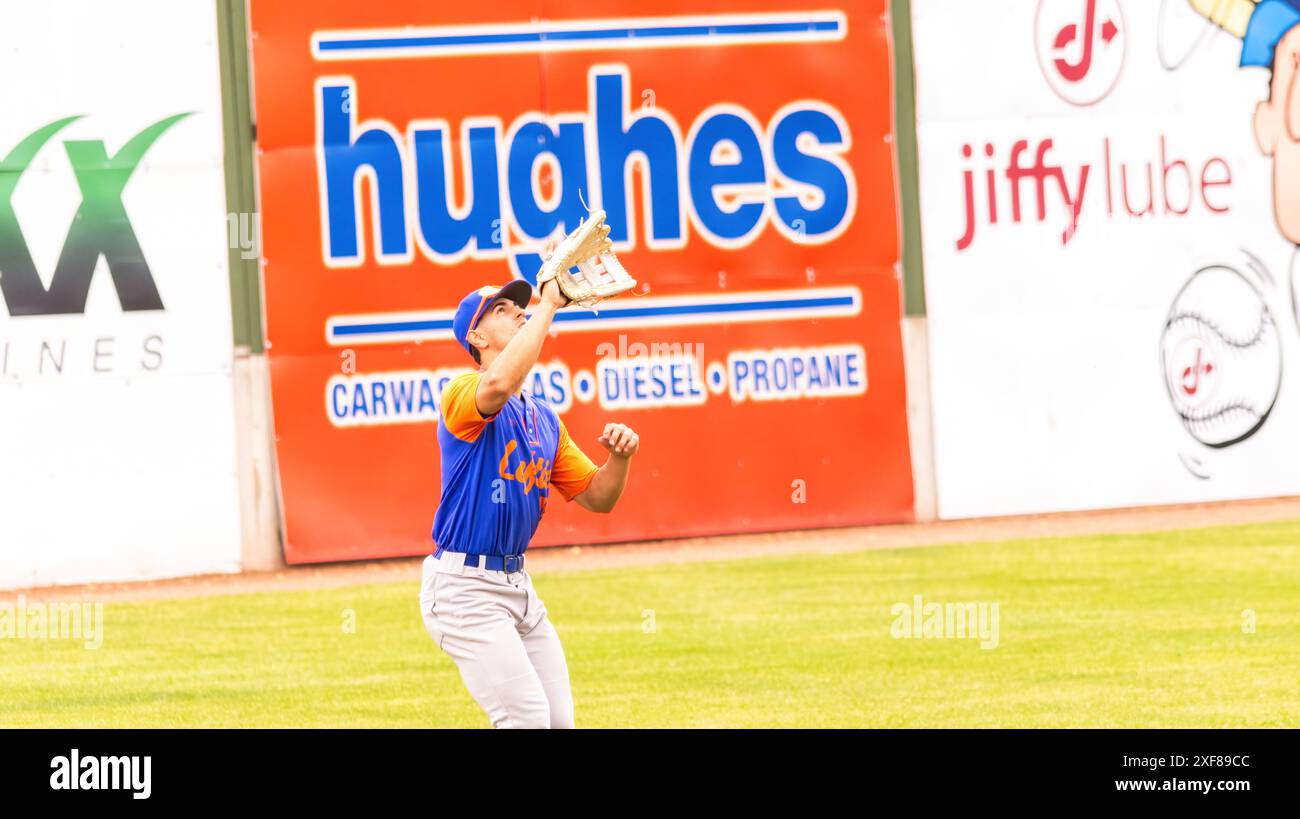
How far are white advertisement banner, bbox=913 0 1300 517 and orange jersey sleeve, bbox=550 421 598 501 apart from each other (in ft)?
35.9

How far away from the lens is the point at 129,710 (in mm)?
11156

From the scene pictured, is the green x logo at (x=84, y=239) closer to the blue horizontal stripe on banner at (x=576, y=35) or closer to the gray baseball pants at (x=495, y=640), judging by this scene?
the blue horizontal stripe on banner at (x=576, y=35)

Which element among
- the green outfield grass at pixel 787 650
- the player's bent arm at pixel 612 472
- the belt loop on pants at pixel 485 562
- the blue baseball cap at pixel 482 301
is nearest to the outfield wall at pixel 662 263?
the green outfield grass at pixel 787 650

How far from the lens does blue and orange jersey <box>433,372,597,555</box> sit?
7.12 m

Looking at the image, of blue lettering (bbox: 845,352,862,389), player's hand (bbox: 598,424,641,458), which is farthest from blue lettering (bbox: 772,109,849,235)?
player's hand (bbox: 598,424,641,458)

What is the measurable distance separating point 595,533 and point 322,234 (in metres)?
3.57

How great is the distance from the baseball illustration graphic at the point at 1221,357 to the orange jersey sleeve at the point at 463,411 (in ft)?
41.9

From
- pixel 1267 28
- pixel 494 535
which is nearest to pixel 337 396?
pixel 1267 28

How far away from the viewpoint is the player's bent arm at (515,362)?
6.65m

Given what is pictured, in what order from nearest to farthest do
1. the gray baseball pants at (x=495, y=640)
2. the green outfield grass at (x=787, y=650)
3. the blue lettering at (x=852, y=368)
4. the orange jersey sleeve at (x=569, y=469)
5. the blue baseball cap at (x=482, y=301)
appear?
the gray baseball pants at (x=495, y=640) < the blue baseball cap at (x=482, y=301) < the orange jersey sleeve at (x=569, y=469) < the green outfield grass at (x=787, y=650) < the blue lettering at (x=852, y=368)

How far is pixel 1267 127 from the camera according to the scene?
18.8 meters

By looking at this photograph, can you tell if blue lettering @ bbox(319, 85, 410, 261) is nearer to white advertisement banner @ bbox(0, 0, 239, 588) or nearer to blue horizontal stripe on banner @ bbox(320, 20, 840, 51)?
blue horizontal stripe on banner @ bbox(320, 20, 840, 51)
